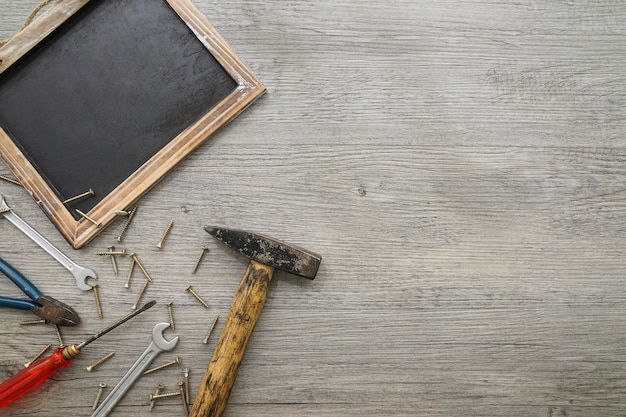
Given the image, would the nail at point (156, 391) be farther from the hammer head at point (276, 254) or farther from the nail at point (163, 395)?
the hammer head at point (276, 254)

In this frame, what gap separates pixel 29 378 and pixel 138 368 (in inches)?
10.7

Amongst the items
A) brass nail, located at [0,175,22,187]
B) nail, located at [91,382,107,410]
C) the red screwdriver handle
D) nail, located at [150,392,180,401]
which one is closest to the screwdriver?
the red screwdriver handle

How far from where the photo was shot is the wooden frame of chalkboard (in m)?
1.48

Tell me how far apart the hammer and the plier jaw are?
40cm

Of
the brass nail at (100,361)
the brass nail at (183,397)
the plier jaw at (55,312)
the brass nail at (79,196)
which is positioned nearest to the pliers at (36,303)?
the plier jaw at (55,312)

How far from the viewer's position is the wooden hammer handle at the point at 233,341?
4.59 ft

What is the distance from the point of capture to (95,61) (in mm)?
1509

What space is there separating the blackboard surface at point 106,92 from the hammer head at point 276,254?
1.21ft

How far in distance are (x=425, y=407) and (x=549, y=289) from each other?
0.49m

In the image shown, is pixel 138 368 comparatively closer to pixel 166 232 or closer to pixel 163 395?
pixel 163 395

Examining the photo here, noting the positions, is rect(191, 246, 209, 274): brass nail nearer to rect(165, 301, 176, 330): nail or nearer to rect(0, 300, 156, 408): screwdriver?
rect(165, 301, 176, 330): nail

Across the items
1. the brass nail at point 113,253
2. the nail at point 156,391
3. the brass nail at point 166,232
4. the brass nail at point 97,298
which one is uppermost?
the brass nail at point 113,253

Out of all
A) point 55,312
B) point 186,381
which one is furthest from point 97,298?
point 186,381

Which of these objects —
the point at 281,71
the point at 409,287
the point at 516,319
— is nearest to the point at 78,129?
the point at 281,71
